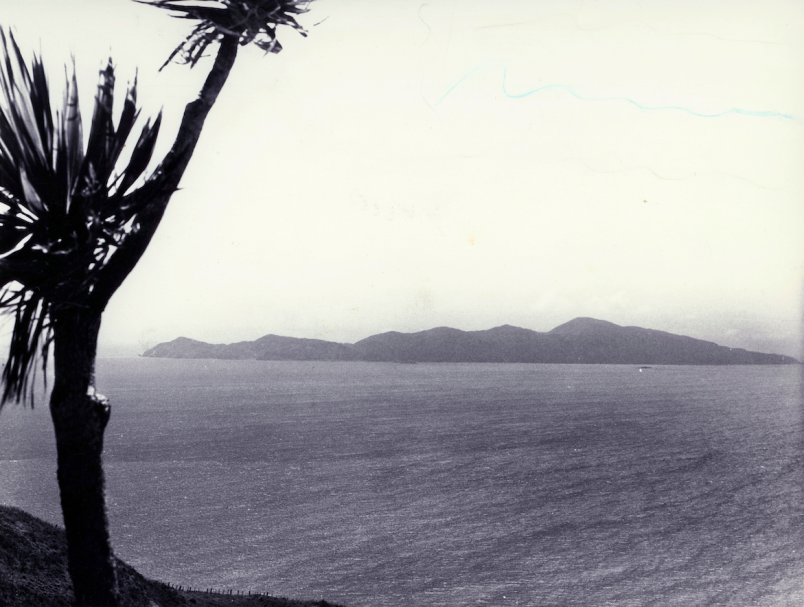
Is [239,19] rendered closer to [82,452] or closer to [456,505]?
[82,452]

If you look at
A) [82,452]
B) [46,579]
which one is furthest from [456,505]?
[82,452]

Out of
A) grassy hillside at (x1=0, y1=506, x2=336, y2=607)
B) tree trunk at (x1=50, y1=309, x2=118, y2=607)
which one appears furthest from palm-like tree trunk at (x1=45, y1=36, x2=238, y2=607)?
Result: grassy hillside at (x1=0, y1=506, x2=336, y2=607)

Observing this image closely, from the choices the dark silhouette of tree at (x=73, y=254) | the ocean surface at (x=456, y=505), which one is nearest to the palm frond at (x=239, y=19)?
the dark silhouette of tree at (x=73, y=254)

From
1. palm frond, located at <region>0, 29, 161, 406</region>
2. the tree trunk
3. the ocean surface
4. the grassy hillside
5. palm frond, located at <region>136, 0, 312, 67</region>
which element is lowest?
the ocean surface

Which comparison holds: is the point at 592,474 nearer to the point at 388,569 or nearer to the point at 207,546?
the point at 388,569

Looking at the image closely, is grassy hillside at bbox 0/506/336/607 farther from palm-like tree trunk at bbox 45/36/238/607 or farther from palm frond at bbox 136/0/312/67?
palm frond at bbox 136/0/312/67

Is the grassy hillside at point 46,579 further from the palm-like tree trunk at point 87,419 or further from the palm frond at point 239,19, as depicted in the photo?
the palm frond at point 239,19
